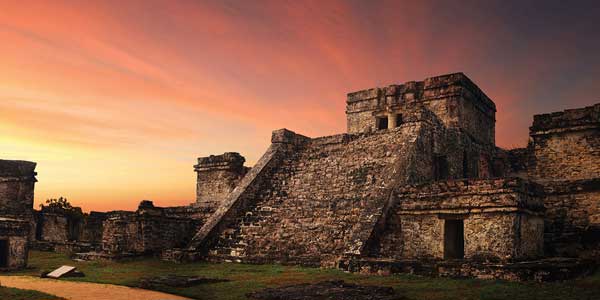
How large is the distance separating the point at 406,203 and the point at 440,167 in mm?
5994

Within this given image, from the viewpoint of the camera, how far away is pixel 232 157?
25672 mm

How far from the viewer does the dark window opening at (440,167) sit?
1895 centimetres

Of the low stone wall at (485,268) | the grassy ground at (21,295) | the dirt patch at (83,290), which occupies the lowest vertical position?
the dirt patch at (83,290)

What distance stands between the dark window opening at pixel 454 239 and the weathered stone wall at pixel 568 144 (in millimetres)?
8277

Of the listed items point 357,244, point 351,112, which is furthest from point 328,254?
point 351,112

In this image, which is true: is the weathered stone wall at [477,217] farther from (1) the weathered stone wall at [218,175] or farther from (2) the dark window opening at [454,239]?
(1) the weathered stone wall at [218,175]

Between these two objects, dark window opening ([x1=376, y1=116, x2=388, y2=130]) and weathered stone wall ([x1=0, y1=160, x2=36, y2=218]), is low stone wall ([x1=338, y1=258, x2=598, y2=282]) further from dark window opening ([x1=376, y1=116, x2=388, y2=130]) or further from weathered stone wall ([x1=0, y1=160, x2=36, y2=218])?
weathered stone wall ([x1=0, y1=160, x2=36, y2=218])

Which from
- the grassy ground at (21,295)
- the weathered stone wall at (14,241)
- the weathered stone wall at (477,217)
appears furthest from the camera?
→ the weathered stone wall at (14,241)

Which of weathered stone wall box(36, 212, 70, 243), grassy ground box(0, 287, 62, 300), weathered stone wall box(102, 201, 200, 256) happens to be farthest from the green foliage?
grassy ground box(0, 287, 62, 300)

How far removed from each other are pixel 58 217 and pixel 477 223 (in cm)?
2117

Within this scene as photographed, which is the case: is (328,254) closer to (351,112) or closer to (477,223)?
(477,223)

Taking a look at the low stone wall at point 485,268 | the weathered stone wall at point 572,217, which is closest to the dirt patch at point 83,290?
the low stone wall at point 485,268

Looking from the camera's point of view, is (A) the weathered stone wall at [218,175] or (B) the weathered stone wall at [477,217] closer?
(B) the weathered stone wall at [477,217]

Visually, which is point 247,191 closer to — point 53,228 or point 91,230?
point 91,230
